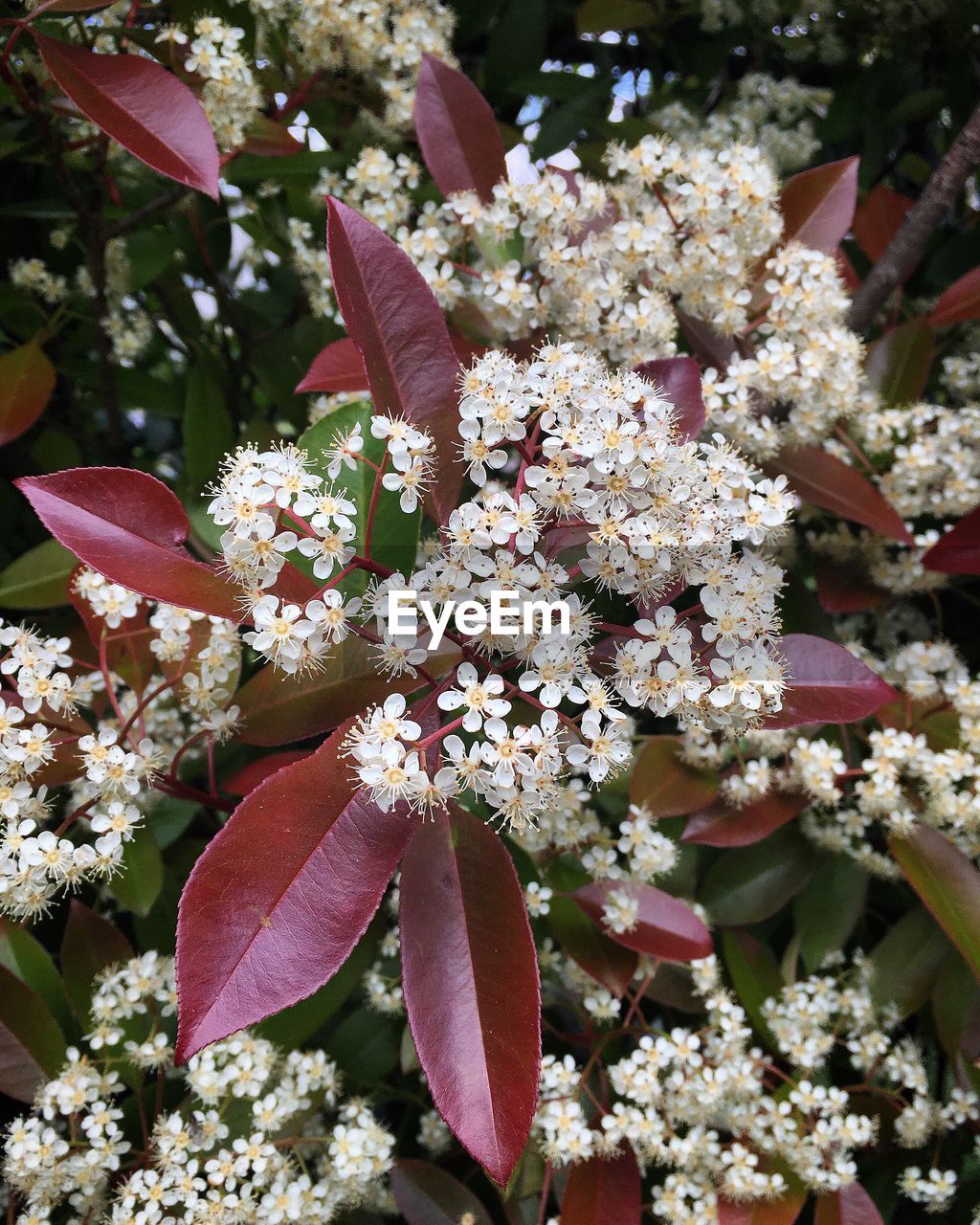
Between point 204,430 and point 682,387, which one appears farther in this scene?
point 204,430

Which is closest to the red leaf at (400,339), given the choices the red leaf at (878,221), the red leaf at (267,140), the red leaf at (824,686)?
the red leaf at (824,686)

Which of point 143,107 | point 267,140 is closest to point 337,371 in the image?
point 143,107

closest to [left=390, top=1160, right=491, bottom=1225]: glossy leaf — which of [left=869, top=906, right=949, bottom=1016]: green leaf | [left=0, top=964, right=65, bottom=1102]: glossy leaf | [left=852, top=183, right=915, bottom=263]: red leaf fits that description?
[left=0, top=964, right=65, bottom=1102]: glossy leaf

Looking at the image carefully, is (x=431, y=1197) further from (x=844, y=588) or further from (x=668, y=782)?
(x=844, y=588)

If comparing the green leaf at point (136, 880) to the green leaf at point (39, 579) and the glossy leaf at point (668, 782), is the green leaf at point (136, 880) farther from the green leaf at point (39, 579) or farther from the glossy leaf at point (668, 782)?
the glossy leaf at point (668, 782)

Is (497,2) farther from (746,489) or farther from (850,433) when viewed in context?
(746,489)

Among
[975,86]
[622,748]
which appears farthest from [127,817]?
[975,86]
